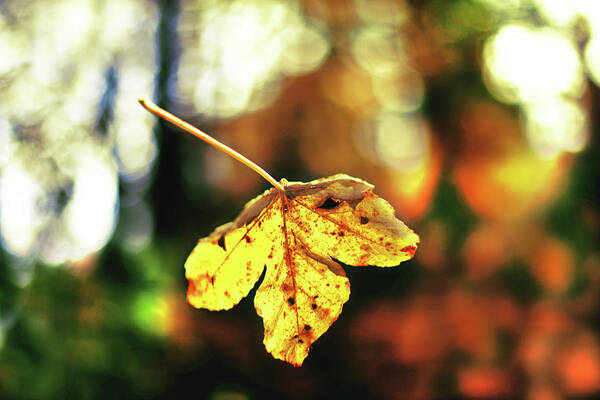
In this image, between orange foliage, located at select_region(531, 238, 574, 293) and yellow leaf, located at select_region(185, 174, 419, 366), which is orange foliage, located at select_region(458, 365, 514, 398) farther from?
yellow leaf, located at select_region(185, 174, 419, 366)

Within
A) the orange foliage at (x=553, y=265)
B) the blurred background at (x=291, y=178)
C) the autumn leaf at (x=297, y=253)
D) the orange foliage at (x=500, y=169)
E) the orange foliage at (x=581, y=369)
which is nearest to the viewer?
the autumn leaf at (x=297, y=253)

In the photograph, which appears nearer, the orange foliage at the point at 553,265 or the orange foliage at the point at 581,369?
the orange foliage at the point at 581,369

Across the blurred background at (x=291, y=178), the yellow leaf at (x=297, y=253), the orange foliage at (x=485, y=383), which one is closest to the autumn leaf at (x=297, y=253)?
the yellow leaf at (x=297, y=253)

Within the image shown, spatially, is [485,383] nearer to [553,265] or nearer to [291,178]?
[553,265]

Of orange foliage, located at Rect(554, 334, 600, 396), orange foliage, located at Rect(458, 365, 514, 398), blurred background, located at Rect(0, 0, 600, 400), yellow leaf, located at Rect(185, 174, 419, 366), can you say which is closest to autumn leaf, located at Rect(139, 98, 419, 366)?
yellow leaf, located at Rect(185, 174, 419, 366)

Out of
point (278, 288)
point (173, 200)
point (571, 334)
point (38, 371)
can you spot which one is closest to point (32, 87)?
point (38, 371)

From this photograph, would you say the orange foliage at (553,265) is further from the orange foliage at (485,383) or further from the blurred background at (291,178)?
the orange foliage at (485,383)

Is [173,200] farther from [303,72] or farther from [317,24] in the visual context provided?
[317,24]

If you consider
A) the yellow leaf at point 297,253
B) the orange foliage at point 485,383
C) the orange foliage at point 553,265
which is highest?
the yellow leaf at point 297,253
